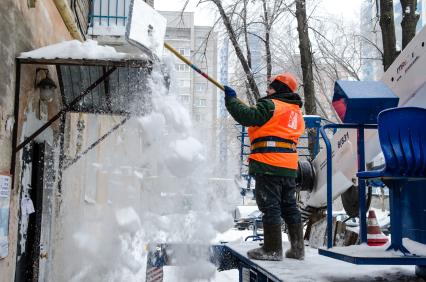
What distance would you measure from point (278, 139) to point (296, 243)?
898mm

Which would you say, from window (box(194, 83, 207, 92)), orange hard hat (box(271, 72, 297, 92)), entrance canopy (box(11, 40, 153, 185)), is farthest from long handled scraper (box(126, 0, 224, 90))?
window (box(194, 83, 207, 92))

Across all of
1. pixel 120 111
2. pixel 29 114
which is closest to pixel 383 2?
pixel 120 111

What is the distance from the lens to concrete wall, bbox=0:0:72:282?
14.1 feet

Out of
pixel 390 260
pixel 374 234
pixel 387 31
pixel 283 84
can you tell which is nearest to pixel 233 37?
pixel 387 31

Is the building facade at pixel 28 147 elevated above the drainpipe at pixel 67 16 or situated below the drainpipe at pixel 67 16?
below

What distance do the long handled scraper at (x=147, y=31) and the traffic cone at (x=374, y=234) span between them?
1.83 metres

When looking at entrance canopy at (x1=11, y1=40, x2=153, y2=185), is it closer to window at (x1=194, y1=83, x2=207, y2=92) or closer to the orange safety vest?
the orange safety vest

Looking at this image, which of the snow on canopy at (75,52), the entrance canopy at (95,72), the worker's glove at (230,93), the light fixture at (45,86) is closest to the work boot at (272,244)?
the worker's glove at (230,93)

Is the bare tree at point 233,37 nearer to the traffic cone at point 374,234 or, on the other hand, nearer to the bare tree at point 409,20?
the bare tree at point 409,20

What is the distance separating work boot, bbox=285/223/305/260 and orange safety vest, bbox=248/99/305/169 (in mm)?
531

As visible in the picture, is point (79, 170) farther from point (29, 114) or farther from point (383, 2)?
point (383, 2)

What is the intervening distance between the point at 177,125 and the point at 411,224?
293cm

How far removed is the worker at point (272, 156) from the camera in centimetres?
403

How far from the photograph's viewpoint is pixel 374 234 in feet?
11.6
